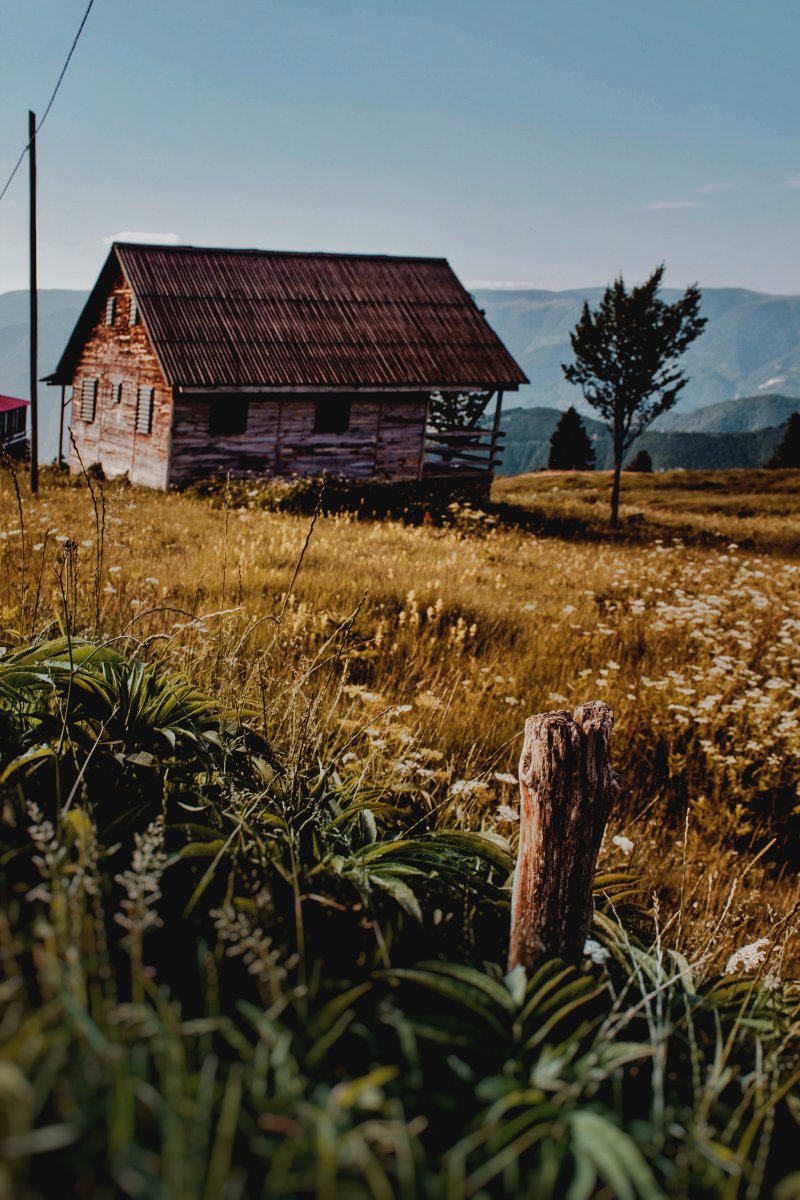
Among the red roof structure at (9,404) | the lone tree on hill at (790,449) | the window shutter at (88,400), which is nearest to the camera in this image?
the window shutter at (88,400)

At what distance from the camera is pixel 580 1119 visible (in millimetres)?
1296

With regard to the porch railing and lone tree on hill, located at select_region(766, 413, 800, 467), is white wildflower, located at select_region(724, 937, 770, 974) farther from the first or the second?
lone tree on hill, located at select_region(766, 413, 800, 467)

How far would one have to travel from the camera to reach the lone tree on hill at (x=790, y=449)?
3172 inches

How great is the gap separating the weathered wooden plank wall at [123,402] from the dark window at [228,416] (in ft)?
3.77

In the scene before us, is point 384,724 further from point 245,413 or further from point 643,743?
point 245,413

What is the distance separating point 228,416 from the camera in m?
Result: 21.1

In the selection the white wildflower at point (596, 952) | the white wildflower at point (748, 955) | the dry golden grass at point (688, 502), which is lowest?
the white wildflower at point (748, 955)

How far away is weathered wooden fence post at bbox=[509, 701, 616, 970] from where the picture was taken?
2.13 metres

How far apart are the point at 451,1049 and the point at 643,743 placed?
4.61m

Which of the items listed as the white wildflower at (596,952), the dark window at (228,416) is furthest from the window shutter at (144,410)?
the white wildflower at (596,952)

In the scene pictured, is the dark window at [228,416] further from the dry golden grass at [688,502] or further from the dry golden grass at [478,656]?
the dry golden grass at [478,656]

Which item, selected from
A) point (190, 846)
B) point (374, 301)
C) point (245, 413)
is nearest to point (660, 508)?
point (374, 301)

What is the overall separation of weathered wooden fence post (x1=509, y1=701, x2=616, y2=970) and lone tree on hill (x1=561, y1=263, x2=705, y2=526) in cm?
2350

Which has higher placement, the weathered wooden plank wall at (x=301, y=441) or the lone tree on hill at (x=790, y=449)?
the lone tree on hill at (x=790, y=449)
